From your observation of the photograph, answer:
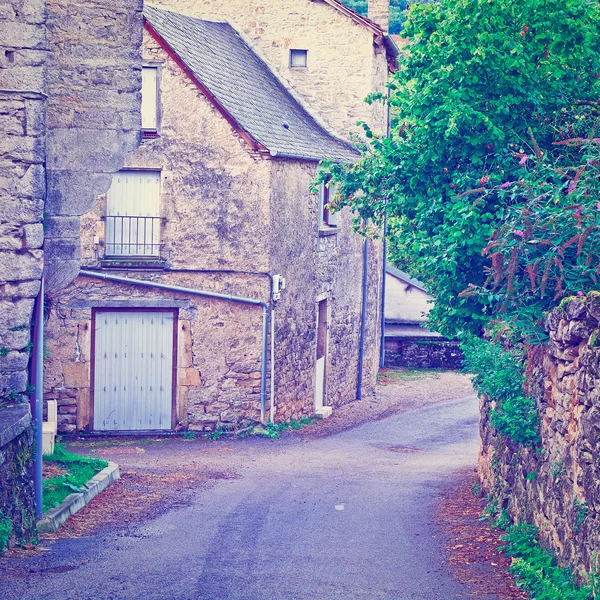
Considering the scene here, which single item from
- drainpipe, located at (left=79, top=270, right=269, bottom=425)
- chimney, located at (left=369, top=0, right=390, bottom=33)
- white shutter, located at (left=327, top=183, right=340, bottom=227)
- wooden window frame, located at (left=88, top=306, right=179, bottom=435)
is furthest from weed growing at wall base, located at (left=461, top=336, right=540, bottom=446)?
chimney, located at (left=369, top=0, right=390, bottom=33)

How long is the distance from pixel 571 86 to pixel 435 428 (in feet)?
31.6

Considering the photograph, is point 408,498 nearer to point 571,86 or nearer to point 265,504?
point 265,504

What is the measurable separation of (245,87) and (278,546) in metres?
12.3

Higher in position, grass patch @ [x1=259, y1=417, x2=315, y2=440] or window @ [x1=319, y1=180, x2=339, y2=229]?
window @ [x1=319, y1=180, x2=339, y2=229]

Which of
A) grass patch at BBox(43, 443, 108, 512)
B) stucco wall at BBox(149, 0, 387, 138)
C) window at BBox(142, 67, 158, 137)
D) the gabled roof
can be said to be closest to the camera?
grass patch at BBox(43, 443, 108, 512)

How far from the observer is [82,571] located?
763 centimetres

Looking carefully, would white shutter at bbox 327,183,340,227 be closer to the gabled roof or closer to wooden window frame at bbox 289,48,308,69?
wooden window frame at bbox 289,48,308,69

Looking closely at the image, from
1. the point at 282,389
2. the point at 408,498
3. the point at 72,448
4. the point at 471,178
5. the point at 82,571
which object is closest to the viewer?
the point at 82,571

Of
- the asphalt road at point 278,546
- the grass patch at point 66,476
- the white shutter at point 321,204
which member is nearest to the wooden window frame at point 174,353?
the asphalt road at point 278,546

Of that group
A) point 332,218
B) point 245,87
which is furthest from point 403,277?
point 245,87

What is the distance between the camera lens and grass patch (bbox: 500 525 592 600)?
22.2 feet

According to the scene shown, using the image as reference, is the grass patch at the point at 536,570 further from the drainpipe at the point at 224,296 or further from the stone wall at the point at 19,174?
the drainpipe at the point at 224,296

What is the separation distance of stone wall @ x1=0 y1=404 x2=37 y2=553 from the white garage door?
28.8 feet

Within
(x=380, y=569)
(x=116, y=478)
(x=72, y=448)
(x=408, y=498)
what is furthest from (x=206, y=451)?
(x=380, y=569)
